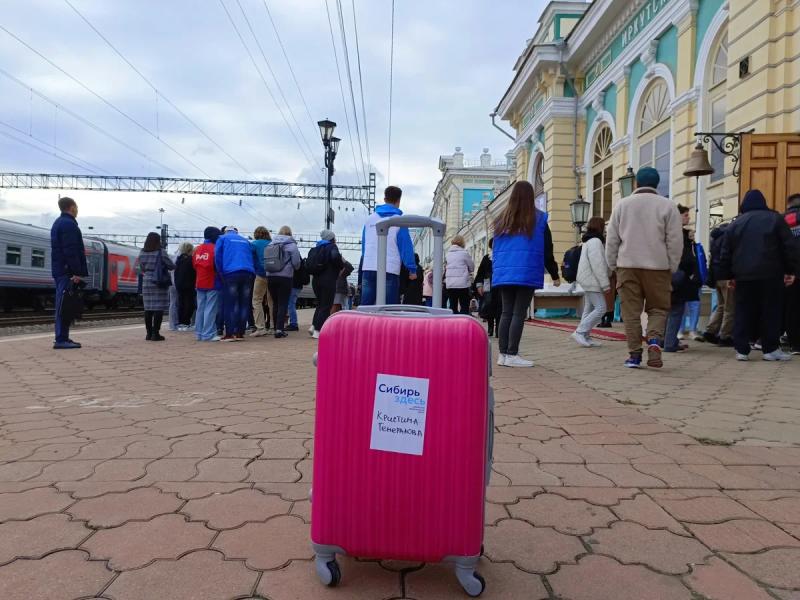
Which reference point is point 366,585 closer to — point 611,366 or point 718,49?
point 611,366

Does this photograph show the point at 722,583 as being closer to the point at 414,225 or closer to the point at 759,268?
the point at 414,225

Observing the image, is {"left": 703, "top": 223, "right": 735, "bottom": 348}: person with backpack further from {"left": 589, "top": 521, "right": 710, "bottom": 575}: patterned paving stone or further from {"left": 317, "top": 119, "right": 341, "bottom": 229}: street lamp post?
{"left": 317, "top": 119, "right": 341, "bottom": 229}: street lamp post

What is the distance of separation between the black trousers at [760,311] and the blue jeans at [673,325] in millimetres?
655

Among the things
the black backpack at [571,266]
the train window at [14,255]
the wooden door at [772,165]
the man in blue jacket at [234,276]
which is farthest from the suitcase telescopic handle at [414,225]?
the train window at [14,255]

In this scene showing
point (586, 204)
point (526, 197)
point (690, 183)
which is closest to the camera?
point (526, 197)

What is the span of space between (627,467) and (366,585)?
159 centimetres

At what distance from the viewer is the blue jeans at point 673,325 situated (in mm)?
6969

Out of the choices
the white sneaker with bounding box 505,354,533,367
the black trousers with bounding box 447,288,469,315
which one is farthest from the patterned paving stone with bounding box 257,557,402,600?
the black trousers with bounding box 447,288,469,315

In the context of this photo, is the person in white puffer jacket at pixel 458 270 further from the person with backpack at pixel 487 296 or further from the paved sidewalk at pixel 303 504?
the paved sidewalk at pixel 303 504

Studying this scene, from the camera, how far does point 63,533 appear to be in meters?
2.00

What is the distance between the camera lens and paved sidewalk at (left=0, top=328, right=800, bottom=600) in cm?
169

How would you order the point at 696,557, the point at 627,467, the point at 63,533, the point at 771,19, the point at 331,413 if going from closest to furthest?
the point at 331,413
the point at 696,557
the point at 63,533
the point at 627,467
the point at 771,19

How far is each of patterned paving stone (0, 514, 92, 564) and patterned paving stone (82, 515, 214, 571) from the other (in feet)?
0.25

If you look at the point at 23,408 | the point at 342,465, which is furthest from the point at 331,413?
the point at 23,408
